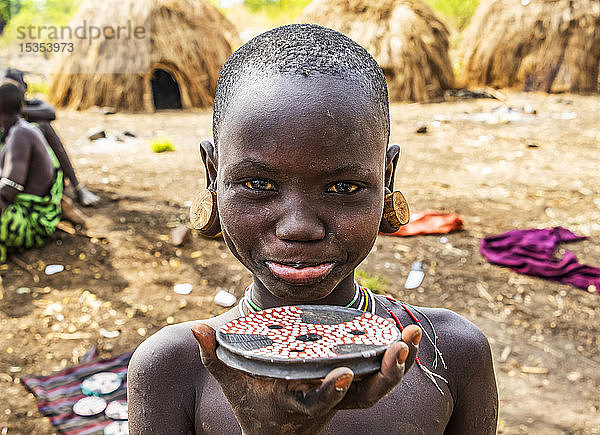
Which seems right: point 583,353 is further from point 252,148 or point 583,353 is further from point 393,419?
point 252,148

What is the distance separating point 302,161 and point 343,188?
0.11m

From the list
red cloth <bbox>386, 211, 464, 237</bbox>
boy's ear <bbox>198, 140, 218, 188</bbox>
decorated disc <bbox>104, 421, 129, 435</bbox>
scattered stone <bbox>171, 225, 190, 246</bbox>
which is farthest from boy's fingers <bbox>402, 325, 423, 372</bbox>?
red cloth <bbox>386, 211, 464, 237</bbox>

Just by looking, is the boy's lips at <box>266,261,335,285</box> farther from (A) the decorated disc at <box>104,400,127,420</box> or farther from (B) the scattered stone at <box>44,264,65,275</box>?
(B) the scattered stone at <box>44,264,65,275</box>

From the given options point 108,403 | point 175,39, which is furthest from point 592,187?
point 175,39

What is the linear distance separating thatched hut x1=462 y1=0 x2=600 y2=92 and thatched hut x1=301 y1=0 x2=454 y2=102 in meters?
1.32

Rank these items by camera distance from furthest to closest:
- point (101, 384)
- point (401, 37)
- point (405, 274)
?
point (401, 37)
point (405, 274)
point (101, 384)

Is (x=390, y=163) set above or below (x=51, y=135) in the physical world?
above

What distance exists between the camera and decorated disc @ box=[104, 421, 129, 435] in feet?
9.46

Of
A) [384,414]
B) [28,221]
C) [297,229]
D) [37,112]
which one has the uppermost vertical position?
[297,229]

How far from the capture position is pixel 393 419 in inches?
48.9

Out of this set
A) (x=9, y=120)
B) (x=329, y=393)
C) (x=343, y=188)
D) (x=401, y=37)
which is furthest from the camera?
(x=401, y=37)

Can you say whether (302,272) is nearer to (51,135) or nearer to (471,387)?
(471,387)

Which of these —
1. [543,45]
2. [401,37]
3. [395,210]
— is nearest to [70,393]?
[395,210]

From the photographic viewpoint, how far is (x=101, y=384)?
10.5 ft
